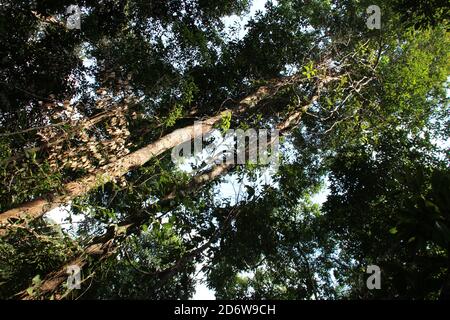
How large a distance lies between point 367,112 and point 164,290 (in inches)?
333

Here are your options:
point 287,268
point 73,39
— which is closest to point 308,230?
point 287,268

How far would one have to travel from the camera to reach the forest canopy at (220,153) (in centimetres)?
521

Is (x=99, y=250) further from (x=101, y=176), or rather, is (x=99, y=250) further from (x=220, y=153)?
(x=220, y=153)

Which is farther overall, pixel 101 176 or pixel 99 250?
pixel 101 176

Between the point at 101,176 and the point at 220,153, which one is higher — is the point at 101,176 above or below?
below

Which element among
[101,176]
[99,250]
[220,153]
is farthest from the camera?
[220,153]

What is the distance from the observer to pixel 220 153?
848 cm

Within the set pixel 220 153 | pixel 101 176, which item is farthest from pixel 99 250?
pixel 220 153

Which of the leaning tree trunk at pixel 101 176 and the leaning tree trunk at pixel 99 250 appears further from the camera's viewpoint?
the leaning tree trunk at pixel 101 176

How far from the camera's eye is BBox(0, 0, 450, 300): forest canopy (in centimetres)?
521

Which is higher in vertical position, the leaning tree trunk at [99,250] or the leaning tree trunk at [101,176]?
the leaning tree trunk at [101,176]

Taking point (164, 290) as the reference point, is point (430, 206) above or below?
above
